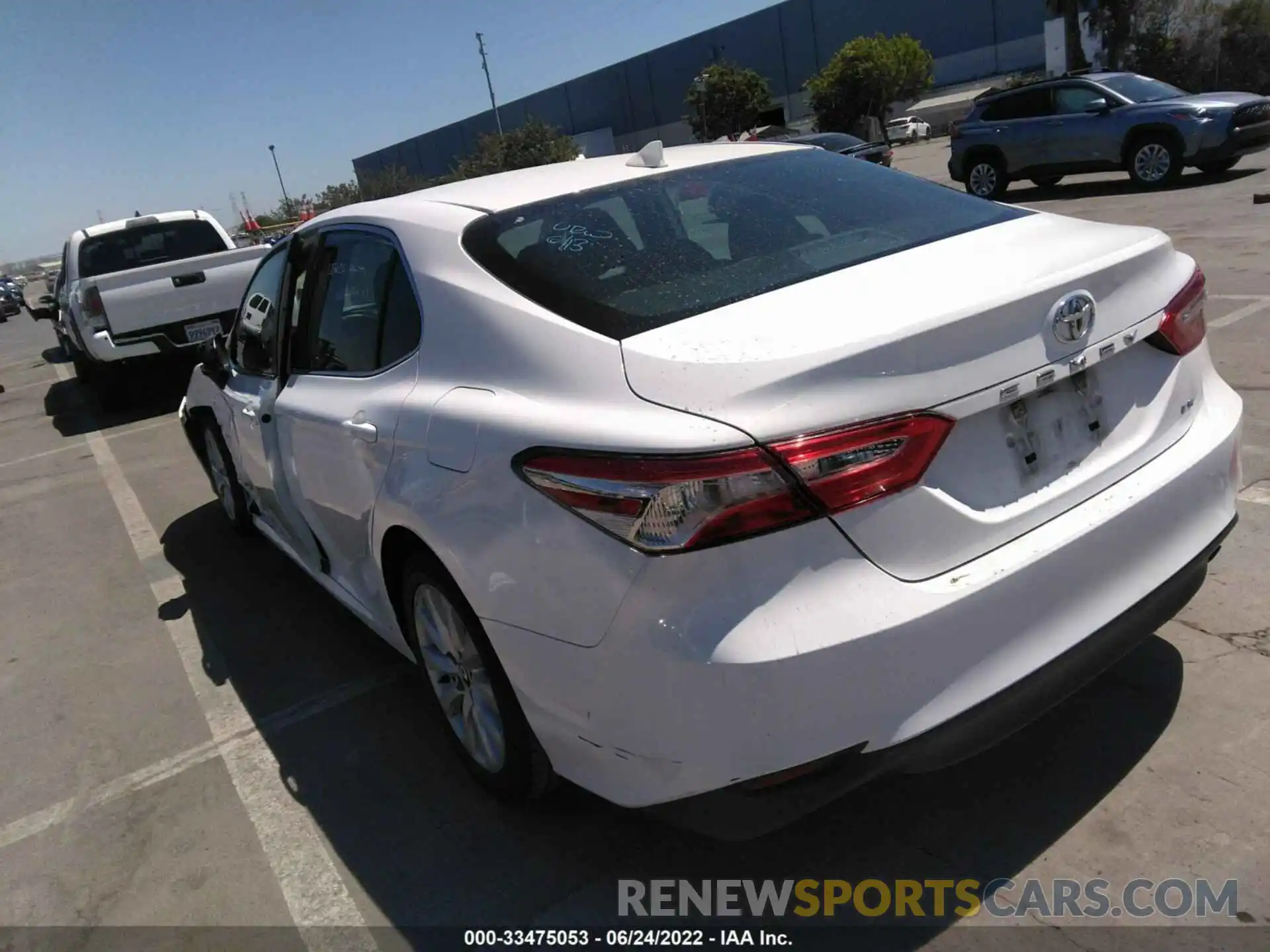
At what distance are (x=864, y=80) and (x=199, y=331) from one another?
5705 centimetres

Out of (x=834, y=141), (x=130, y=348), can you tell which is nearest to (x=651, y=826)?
(x=130, y=348)

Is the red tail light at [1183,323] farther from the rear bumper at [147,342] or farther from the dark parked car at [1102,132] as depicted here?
the dark parked car at [1102,132]

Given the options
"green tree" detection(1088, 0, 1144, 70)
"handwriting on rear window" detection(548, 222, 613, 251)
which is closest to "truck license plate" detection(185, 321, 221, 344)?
"handwriting on rear window" detection(548, 222, 613, 251)

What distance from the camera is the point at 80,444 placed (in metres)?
9.73

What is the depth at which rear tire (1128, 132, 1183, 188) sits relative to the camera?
13.7 metres

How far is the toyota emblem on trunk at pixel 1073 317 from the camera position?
7.28ft

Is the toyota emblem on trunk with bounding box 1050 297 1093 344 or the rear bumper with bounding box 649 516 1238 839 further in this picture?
the toyota emblem on trunk with bounding box 1050 297 1093 344

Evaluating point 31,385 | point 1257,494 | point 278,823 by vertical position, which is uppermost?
point 278,823

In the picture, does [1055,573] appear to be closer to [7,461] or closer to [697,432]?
[697,432]

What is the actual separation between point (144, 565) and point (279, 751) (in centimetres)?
274

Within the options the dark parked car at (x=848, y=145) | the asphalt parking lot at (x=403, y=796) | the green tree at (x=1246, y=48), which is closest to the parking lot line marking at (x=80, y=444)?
the asphalt parking lot at (x=403, y=796)

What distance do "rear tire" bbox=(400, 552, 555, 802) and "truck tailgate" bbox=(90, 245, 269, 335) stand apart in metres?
7.79

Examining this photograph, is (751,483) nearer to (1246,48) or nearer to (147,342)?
(147,342)

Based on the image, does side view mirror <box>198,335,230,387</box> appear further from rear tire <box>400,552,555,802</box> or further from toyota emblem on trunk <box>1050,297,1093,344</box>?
toyota emblem on trunk <box>1050,297,1093,344</box>
